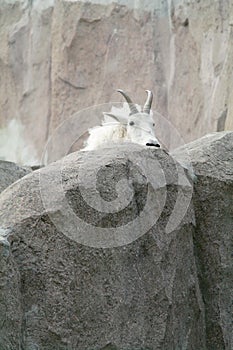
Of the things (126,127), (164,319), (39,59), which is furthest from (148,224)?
(39,59)

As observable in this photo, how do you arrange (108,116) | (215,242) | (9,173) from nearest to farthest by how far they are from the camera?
(215,242) < (9,173) < (108,116)

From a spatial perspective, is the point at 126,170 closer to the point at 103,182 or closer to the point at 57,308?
the point at 103,182

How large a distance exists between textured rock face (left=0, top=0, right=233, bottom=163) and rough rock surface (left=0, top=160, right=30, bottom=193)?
3340mm

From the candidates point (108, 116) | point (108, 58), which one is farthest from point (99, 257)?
point (108, 58)

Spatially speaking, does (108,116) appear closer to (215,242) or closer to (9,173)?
(9,173)

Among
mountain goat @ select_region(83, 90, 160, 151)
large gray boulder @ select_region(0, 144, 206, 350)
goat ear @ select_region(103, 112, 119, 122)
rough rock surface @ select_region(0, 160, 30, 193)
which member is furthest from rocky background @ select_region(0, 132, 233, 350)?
goat ear @ select_region(103, 112, 119, 122)

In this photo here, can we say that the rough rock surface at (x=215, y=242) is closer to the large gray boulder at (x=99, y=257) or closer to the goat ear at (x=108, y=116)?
the large gray boulder at (x=99, y=257)

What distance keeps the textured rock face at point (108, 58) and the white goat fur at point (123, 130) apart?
26.6 inches

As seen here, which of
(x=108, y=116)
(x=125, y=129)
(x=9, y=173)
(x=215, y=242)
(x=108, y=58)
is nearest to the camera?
(x=215, y=242)

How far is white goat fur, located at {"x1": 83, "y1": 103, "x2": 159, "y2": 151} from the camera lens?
7.17 metres

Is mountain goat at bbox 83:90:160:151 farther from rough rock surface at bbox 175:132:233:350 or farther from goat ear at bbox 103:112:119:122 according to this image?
rough rock surface at bbox 175:132:233:350

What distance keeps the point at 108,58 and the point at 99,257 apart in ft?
22.8

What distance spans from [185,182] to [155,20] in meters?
6.33

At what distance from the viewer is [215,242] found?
372cm
